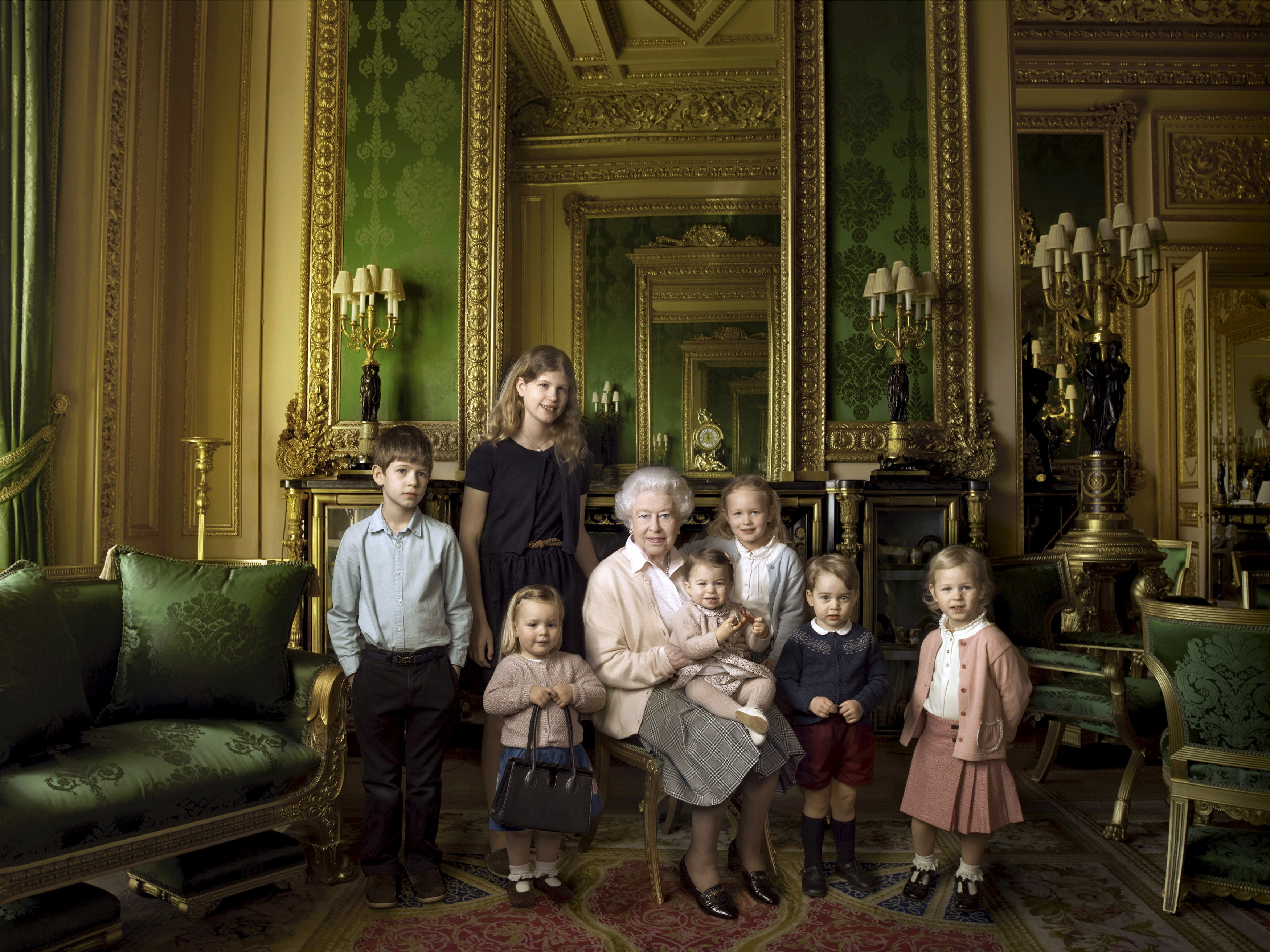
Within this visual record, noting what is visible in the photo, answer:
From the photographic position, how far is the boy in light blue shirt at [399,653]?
2.67 meters

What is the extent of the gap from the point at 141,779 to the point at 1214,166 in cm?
891

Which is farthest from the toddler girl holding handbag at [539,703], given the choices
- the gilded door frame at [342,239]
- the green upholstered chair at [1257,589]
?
the green upholstered chair at [1257,589]

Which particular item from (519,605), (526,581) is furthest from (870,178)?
(519,605)

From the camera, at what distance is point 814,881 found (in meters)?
2.70

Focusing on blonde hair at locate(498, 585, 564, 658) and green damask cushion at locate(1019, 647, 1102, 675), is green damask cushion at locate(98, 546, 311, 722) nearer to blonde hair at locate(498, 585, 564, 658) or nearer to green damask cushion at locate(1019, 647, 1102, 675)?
blonde hair at locate(498, 585, 564, 658)

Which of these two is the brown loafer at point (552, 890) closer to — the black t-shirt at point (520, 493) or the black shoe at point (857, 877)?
the black shoe at point (857, 877)

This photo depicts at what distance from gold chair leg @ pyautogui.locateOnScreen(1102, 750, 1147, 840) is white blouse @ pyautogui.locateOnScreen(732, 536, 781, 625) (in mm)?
1523

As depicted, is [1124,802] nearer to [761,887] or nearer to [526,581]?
[761,887]

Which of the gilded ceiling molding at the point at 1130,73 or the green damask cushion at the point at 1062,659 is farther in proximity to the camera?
the gilded ceiling molding at the point at 1130,73

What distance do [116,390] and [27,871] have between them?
10.4 feet

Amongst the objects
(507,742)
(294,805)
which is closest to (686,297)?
(507,742)

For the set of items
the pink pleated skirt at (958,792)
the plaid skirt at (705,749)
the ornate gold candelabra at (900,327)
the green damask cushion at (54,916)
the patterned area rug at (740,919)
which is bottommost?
the patterned area rug at (740,919)

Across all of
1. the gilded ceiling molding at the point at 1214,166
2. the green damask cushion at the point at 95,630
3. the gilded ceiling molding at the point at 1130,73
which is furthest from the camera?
the gilded ceiling molding at the point at 1214,166

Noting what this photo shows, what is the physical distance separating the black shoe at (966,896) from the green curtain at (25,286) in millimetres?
4214
